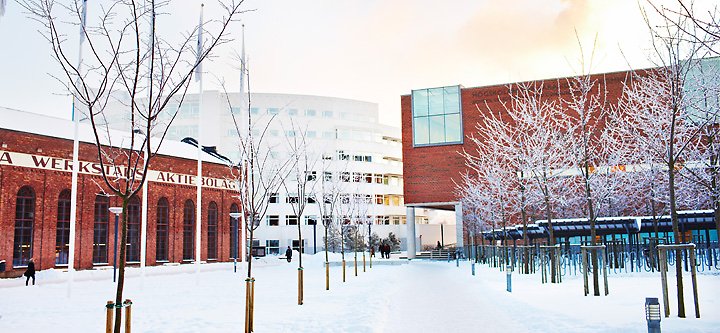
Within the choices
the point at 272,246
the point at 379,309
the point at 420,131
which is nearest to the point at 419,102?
the point at 420,131

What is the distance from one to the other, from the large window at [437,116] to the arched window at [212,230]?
832 inches

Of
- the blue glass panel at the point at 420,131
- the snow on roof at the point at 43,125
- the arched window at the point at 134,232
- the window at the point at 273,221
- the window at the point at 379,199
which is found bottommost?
the arched window at the point at 134,232

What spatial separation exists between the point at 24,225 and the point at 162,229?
32.3 ft

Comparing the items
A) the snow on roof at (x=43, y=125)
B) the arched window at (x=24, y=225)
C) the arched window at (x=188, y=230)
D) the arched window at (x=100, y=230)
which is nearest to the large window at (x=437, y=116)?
the arched window at (x=188, y=230)

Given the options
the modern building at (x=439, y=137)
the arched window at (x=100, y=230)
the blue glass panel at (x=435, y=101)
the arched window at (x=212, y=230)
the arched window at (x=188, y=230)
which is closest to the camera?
the arched window at (x=100, y=230)

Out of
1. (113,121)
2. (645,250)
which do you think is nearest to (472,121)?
(645,250)

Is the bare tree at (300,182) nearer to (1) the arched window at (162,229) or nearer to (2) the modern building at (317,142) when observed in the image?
(2) the modern building at (317,142)

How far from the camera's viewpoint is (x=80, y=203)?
1277 inches

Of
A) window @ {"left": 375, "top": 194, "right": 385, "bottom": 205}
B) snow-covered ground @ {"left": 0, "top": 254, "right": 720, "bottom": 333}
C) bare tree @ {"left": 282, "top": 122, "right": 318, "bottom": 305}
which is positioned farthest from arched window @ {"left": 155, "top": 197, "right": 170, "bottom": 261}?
window @ {"left": 375, "top": 194, "right": 385, "bottom": 205}

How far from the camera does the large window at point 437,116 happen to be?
5500 centimetres

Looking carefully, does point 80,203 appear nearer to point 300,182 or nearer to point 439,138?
point 300,182

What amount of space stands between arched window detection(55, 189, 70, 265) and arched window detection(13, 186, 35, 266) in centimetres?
157

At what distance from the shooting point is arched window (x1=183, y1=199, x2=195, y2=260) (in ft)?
132

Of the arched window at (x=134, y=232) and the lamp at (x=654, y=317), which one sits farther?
the arched window at (x=134, y=232)
